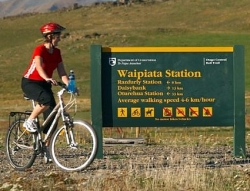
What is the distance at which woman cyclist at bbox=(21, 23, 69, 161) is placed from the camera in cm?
1048

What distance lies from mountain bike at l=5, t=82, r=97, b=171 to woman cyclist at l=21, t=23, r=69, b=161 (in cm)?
12

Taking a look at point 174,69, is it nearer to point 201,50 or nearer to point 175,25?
point 201,50

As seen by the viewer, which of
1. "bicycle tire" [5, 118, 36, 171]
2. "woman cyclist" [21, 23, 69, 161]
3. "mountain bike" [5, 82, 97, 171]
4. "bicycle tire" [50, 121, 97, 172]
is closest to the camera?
"bicycle tire" [50, 121, 97, 172]

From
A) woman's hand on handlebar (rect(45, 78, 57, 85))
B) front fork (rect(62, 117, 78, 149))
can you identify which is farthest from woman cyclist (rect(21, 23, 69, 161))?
front fork (rect(62, 117, 78, 149))

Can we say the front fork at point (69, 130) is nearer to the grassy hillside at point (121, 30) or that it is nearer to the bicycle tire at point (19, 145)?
the bicycle tire at point (19, 145)

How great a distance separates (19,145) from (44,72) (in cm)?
117

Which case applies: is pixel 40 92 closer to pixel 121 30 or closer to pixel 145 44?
pixel 145 44

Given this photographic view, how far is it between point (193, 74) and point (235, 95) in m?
0.65

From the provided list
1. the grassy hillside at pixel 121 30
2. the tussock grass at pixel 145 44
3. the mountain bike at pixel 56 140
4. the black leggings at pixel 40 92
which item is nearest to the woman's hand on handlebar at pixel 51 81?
the mountain bike at pixel 56 140

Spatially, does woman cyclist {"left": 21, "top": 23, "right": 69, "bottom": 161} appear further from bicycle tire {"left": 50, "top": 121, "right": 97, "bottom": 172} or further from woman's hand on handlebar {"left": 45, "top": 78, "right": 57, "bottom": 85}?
bicycle tire {"left": 50, "top": 121, "right": 97, "bottom": 172}

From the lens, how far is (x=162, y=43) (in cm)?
6444

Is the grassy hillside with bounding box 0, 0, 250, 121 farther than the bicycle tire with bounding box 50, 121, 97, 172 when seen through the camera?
Yes

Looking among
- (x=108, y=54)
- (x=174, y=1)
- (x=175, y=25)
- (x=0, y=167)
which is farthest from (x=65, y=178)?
(x=174, y=1)

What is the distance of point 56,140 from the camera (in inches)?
419
